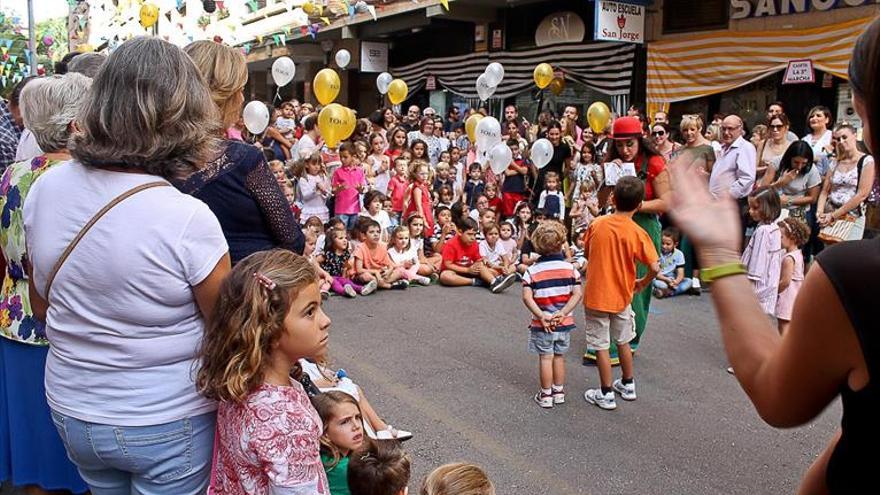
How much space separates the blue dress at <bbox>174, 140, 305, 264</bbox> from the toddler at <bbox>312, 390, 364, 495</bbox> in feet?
2.24

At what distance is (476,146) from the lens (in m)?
11.7

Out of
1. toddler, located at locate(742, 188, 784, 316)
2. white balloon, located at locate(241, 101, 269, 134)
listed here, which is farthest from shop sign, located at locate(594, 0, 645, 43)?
toddler, located at locate(742, 188, 784, 316)

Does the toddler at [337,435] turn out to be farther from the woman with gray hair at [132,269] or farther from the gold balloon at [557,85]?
the gold balloon at [557,85]

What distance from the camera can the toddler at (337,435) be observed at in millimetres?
2670

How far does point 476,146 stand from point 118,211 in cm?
1007

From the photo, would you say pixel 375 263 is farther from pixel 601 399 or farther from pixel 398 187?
pixel 601 399

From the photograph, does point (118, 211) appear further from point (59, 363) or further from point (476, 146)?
point (476, 146)

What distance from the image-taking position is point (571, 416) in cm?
473

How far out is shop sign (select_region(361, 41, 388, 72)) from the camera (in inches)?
820

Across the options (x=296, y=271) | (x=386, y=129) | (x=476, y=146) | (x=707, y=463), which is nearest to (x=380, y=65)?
(x=386, y=129)

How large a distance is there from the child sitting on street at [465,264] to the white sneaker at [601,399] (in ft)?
11.9

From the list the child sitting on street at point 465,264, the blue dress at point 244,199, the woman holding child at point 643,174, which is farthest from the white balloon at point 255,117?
the blue dress at point 244,199

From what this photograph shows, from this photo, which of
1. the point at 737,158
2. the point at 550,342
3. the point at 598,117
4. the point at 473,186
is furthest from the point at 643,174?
the point at 598,117

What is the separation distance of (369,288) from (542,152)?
3636 mm
